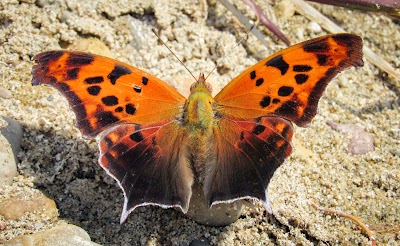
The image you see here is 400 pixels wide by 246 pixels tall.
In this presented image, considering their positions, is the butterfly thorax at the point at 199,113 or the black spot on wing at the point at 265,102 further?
the butterfly thorax at the point at 199,113

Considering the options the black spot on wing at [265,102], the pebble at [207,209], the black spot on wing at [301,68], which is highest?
the black spot on wing at [301,68]

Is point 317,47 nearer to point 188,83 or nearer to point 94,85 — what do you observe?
point 188,83

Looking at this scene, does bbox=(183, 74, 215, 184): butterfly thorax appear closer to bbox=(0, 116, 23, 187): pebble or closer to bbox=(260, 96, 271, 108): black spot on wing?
bbox=(260, 96, 271, 108): black spot on wing

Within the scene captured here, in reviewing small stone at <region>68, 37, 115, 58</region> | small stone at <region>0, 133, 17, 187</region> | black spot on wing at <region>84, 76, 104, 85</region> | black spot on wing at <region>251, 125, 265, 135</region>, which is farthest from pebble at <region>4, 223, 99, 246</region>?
small stone at <region>68, 37, 115, 58</region>

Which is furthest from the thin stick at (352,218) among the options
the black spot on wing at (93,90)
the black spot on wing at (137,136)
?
the black spot on wing at (93,90)

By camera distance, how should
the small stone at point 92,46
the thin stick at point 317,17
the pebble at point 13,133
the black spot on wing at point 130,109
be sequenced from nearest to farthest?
the black spot on wing at point 130,109 < the pebble at point 13,133 < the small stone at point 92,46 < the thin stick at point 317,17

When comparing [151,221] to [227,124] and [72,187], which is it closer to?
[72,187]

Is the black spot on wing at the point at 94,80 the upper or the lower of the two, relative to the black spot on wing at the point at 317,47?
lower

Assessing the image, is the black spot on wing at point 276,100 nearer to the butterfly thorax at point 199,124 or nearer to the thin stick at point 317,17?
the butterfly thorax at point 199,124
